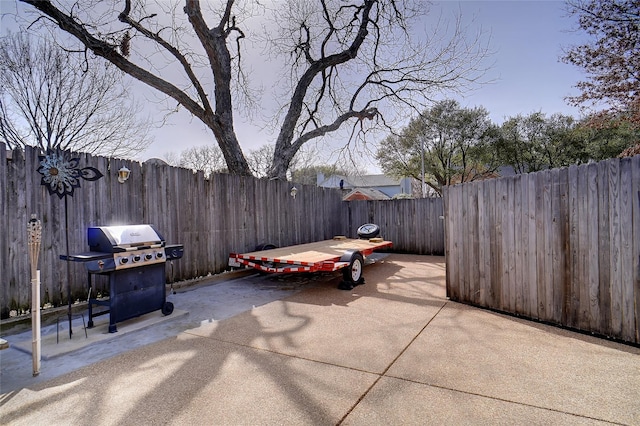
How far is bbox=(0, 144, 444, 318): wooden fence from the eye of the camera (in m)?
3.94

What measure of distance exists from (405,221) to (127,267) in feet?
28.1

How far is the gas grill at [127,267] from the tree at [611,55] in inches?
395

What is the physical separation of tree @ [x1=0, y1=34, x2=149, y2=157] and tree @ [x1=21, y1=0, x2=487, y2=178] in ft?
8.63

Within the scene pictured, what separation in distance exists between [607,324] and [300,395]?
3215mm

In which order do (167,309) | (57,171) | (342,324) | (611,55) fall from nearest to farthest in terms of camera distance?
(57,171)
(342,324)
(167,309)
(611,55)

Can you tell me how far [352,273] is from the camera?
592cm

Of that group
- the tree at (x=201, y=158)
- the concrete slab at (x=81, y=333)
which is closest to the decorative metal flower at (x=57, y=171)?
the concrete slab at (x=81, y=333)

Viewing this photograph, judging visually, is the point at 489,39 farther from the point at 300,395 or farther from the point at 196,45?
the point at 300,395

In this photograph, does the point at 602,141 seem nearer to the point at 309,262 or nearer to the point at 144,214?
the point at 309,262

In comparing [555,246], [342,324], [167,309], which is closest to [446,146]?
[555,246]

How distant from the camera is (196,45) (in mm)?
9211

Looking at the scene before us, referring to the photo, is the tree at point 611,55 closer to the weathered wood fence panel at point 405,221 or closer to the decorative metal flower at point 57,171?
the weathered wood fence panel at point 405,221

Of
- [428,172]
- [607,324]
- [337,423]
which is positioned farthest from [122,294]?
[428,172]

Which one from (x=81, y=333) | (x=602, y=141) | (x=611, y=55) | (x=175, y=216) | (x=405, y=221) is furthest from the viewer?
(x=602, y=141)
